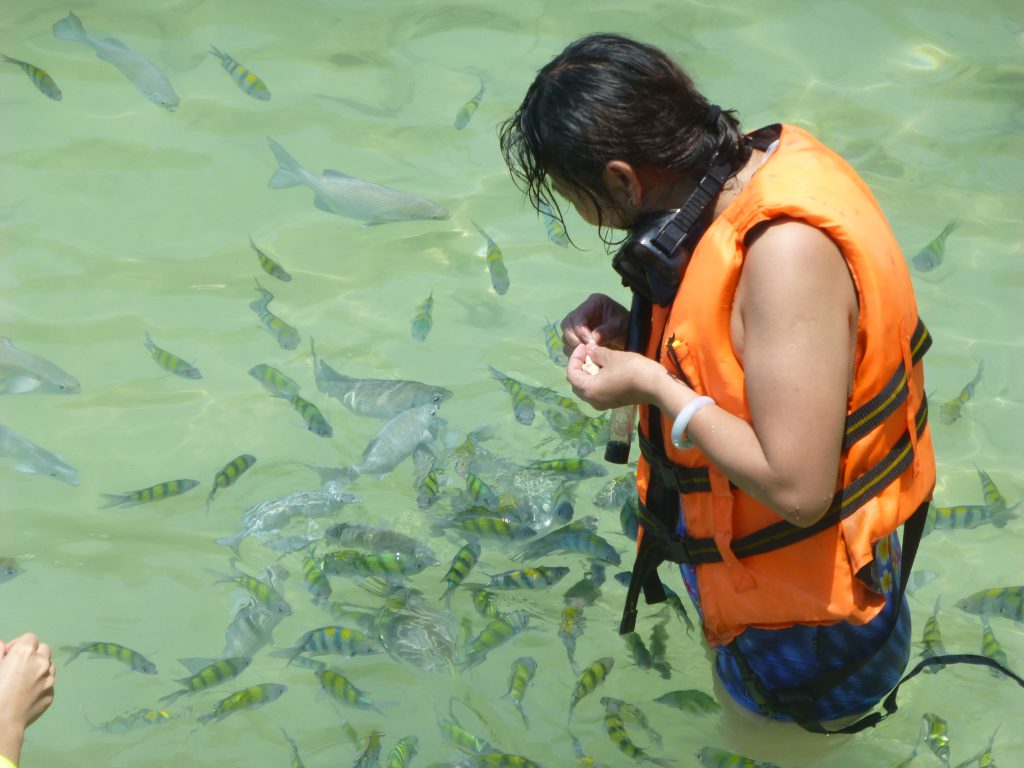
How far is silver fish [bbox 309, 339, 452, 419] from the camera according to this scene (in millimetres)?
5047

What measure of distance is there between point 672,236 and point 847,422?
0.55 metres

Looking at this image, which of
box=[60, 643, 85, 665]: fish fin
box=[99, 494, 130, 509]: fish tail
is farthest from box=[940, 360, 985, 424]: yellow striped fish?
box=[60, 643, 85, 665]: fish fin

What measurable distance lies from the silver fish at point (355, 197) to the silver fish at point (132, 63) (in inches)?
42.2

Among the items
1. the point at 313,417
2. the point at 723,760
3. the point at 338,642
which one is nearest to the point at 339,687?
the point at 338,642

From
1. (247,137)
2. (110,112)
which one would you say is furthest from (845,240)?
(110,112)

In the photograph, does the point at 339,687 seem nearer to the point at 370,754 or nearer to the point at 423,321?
the point at 370,754

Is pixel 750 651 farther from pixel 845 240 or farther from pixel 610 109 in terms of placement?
pixel 610 109

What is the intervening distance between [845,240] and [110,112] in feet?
20.7

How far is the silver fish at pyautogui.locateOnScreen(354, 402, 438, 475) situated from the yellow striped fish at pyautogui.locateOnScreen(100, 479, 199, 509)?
0.79 metres

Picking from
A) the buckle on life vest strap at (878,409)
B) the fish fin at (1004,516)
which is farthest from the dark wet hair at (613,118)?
the fish fin at (1004,516)

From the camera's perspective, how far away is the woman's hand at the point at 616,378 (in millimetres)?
2355

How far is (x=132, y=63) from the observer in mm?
6449

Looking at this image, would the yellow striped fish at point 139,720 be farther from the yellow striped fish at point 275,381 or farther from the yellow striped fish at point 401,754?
the yellow striped fish at point 275,381

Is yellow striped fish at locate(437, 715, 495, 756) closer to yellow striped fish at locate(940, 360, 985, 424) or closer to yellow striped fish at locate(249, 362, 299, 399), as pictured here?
yellow striped fish at locate(249, 362, 299, 399)
